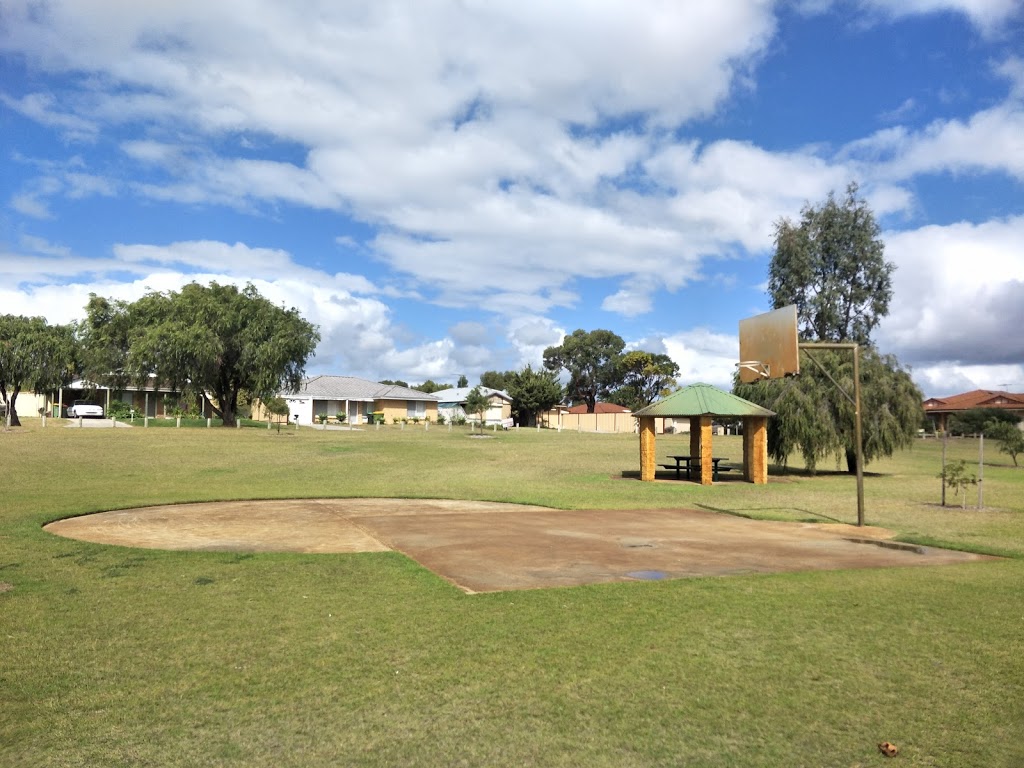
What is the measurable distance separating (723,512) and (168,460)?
65.9 ft

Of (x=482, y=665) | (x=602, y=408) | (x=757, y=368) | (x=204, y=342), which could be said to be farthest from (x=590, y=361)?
(x=482, y=665)

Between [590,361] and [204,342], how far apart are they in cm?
5925

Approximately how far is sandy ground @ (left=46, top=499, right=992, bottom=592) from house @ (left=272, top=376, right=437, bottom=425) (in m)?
58.2

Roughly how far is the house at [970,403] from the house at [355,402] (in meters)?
50.2

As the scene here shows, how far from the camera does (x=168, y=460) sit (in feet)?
88.7

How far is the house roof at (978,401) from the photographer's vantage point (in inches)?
2857

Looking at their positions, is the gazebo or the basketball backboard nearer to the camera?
the basketball backboard

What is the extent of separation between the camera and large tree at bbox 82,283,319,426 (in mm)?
47750

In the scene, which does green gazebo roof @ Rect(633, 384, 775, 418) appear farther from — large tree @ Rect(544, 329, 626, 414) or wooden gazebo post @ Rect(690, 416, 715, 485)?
large tree @ Rect(544, 329, 626, 414)

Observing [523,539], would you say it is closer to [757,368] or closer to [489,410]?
[757,368]

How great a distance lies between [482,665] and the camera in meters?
5.59

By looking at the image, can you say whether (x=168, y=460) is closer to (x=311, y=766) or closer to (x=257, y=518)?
(x=257, y=518)

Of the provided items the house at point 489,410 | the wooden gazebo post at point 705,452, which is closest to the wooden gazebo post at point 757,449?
the wooden gazebo post at point 705,452

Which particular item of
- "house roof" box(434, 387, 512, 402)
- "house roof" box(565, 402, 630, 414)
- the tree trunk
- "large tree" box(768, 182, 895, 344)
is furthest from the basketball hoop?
"house roof" box(565, 402, 630, 414)
